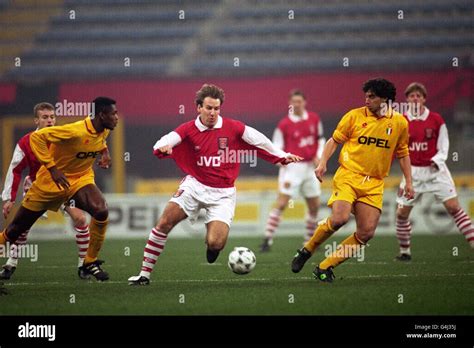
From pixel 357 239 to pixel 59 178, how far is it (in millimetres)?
2938

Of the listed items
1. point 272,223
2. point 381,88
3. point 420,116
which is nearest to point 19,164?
point 381,88

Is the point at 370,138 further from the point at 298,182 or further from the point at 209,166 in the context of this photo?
the point at 298,182

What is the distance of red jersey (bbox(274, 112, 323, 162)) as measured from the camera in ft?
44.7

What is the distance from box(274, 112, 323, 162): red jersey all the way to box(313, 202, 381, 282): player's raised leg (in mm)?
4872

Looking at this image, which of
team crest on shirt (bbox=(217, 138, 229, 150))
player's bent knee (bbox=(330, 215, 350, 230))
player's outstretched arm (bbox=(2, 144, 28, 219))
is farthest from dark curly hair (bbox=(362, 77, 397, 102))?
player's outstretched arm (bbox=(2, 144, 28, 219))

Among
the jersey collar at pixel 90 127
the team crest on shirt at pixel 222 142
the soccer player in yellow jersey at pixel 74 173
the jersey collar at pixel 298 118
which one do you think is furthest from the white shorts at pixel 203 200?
the jersey collar at pixel 298 118

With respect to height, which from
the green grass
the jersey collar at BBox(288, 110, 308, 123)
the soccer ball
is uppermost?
the jersey collar at BBox(288, 110, 308, 123)

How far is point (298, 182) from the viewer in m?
13.6

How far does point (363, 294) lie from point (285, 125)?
595 centimetres

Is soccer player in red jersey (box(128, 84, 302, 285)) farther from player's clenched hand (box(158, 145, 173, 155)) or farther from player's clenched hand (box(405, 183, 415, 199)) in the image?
player's clenched hand (box(405, 183, 415, 199))

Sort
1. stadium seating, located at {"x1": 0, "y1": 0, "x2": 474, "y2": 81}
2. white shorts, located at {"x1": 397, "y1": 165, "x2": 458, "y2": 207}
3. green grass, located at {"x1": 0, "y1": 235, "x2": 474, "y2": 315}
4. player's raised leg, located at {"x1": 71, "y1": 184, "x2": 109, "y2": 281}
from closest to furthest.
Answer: green grass, located at {"x1": 0, "y1": 235, "x2": 474, "y2": 315}
player's raised leg, located at {"x1": 71, "y1": 184, "x2": 109, "y2": 281}
white shorts, located at {"x1": 397, "y1": 165, "x2": 458, "y2": 207}
stadium seating, located at {"x1": 0, "y1": 0, "x2": 474, "y2": 81}

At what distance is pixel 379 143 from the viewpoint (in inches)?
345

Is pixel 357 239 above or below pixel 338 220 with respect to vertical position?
below
